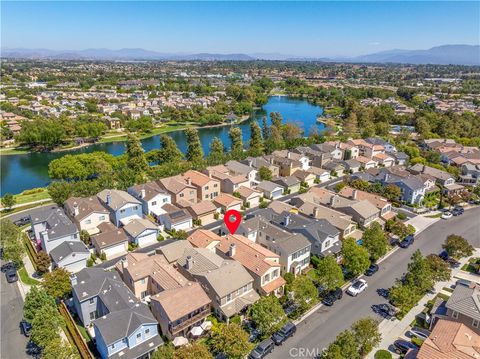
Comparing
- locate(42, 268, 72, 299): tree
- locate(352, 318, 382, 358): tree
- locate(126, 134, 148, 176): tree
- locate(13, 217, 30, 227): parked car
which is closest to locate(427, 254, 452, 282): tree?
locate(352, 318, 382, 358): tree

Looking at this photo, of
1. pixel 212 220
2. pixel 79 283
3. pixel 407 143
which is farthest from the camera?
pixel 407 143

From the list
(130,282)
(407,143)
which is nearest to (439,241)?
(130,282)

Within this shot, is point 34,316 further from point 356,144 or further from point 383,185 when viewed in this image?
point 356,144

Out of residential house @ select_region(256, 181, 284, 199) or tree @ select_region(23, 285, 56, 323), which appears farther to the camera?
residential house @ select_region(256, 181, 284, 199)

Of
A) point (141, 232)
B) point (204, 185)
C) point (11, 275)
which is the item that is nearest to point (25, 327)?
point (11, 275)

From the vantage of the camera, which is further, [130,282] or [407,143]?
[407,143]

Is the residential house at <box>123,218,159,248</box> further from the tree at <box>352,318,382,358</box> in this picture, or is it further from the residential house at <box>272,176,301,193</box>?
the tree at <box>352,318,382,358</box>
